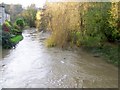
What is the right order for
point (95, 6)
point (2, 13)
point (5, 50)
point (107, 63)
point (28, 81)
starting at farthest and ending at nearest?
point (2, 13) < point (5, 50) < point (95, 6) < point (107, 63) < point (28, 81)

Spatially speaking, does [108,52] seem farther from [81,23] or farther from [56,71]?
[56,71]

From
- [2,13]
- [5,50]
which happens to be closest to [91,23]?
[5,50]

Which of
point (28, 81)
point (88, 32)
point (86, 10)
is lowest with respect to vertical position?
point (28, 81)

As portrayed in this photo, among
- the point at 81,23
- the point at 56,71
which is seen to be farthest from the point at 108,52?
the point at 56,71

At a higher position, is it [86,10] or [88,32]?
[86,10]

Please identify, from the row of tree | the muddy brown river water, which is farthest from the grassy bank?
the muddy brown river water

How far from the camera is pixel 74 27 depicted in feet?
73.3

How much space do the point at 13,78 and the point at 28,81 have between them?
40.6 inches

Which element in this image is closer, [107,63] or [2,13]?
[107,63]

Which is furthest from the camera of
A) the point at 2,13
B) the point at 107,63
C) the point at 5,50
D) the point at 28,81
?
the point at 2,13

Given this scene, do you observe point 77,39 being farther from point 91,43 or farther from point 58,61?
point 58,61

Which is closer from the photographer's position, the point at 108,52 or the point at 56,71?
the point at 56,71

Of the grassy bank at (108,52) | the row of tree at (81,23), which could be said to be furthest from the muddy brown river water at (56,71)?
the row of tree at (81,23)

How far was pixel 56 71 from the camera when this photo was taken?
15.3 meters
